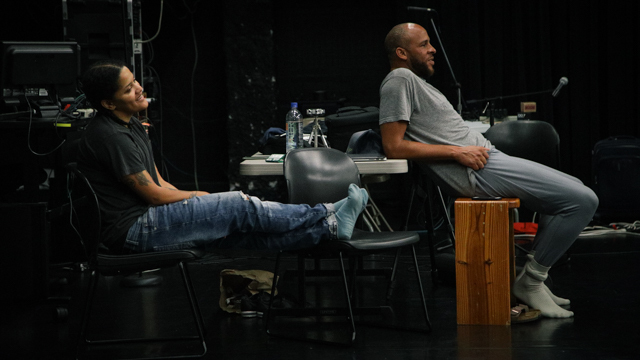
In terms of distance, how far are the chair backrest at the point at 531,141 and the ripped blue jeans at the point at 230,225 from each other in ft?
5.89

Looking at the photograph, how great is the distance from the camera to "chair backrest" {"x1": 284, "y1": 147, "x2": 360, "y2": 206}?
307 cm

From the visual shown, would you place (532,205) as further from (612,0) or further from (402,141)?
(612,0)

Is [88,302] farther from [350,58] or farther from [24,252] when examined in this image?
[350,58]

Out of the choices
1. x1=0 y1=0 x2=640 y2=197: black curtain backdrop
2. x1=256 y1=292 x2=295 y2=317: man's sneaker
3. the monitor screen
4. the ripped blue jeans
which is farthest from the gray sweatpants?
x1=0 y1=0 x2=640 y2=197: black curtain backdrop

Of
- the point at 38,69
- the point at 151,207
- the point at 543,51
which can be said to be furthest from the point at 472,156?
the point at 543,51

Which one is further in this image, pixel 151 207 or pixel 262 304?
pixel 262 304

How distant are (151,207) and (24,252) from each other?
1.23m

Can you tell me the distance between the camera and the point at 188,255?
8.42 feet

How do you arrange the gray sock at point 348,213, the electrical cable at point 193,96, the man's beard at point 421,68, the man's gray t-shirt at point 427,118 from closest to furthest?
1. the gray sock at point 348,213
2. the man's gray t-shirt at point 427,118
3. the man's beard at point 421,68
4. the electrical cable at point 193,96

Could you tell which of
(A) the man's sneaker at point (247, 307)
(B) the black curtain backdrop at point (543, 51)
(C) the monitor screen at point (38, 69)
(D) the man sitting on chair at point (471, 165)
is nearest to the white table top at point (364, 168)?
(D) the man sitting on chair at point (471, 165)

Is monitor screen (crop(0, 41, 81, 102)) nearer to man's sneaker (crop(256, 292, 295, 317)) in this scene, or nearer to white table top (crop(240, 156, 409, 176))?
white table top (crop(240, 156, 409, 176))

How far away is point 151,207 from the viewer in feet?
8.75

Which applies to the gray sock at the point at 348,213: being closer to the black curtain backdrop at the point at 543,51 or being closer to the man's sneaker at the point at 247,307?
the man's sneaker at the point at 247,307

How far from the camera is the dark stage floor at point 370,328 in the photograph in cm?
267
